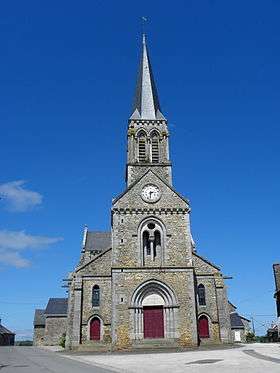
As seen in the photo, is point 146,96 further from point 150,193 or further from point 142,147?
point 150,193

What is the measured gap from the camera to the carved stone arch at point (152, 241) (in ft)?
115

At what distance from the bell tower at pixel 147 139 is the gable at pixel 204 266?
24.8 ft

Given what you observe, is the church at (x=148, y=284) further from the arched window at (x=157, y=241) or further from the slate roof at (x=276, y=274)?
the slate roof at (x=276, y=274)

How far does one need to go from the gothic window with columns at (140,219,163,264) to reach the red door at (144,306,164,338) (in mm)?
4057

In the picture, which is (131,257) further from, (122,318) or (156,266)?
(122,318)

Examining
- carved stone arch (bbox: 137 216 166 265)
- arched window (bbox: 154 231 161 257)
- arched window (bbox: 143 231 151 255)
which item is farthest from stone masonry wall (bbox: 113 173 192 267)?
arched window (bbox: 143 231 151 255)

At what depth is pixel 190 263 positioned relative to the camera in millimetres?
34312

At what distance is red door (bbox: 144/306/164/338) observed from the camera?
108 ft

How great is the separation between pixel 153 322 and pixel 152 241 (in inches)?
260

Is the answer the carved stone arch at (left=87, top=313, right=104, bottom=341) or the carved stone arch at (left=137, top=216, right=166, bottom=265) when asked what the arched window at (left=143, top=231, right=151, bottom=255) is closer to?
the carved stone arch at (left=137, top=216, right=166, bottom=265)

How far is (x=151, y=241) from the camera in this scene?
1393 inches

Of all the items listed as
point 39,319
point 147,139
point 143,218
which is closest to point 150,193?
point 143,218

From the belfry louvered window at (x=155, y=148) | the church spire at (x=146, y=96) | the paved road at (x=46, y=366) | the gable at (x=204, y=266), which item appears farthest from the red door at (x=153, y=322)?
the church spire at (x=146, y=96)

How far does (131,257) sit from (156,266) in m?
2.22
